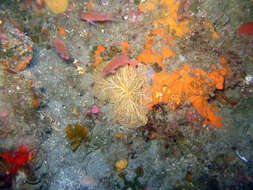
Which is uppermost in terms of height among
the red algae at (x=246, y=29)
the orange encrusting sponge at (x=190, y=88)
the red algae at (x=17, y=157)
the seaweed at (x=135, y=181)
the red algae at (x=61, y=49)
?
the red algae at (x=246, y=29)

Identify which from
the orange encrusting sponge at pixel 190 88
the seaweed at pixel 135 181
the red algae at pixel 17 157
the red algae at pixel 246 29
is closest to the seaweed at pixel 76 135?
the red algae at pixel 17 157

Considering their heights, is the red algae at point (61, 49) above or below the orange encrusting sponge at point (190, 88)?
above

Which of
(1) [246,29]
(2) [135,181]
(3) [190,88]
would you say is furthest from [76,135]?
(1) [246,29]

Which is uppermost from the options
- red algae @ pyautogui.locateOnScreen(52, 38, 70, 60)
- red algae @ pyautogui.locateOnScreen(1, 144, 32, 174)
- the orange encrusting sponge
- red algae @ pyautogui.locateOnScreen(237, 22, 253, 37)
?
red algae @ pyautogui.locateOnScreen(237, 22, 253, 37)

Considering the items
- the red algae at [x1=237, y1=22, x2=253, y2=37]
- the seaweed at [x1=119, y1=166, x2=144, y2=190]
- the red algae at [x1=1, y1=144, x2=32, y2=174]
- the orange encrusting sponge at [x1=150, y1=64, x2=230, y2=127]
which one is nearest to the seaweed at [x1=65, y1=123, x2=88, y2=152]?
the red algae at [x1=1, y1=144, x2=32, y2=174]

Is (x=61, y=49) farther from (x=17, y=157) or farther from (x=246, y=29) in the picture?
(x=246, y=29)

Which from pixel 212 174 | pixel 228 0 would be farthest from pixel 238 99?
pixel 228 0

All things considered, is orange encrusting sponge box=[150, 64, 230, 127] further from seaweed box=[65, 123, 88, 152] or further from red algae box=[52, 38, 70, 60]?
red algae box=[52, 38, 70, 60]

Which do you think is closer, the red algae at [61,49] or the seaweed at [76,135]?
the seaweed at [76,135]

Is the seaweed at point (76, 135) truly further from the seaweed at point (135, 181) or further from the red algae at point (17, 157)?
the seaweed at point (135, 181)

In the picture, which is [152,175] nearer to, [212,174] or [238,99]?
[212,174]
